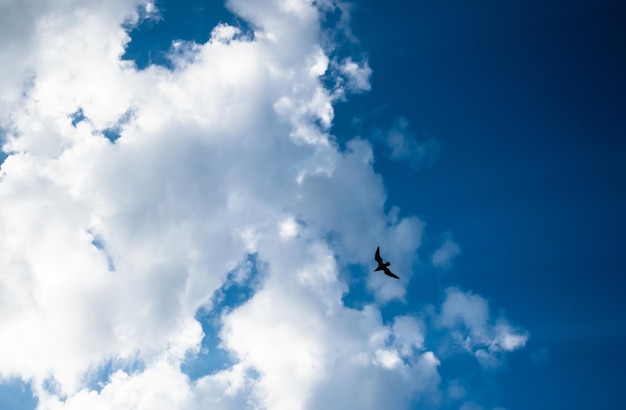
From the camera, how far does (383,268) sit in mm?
38906
